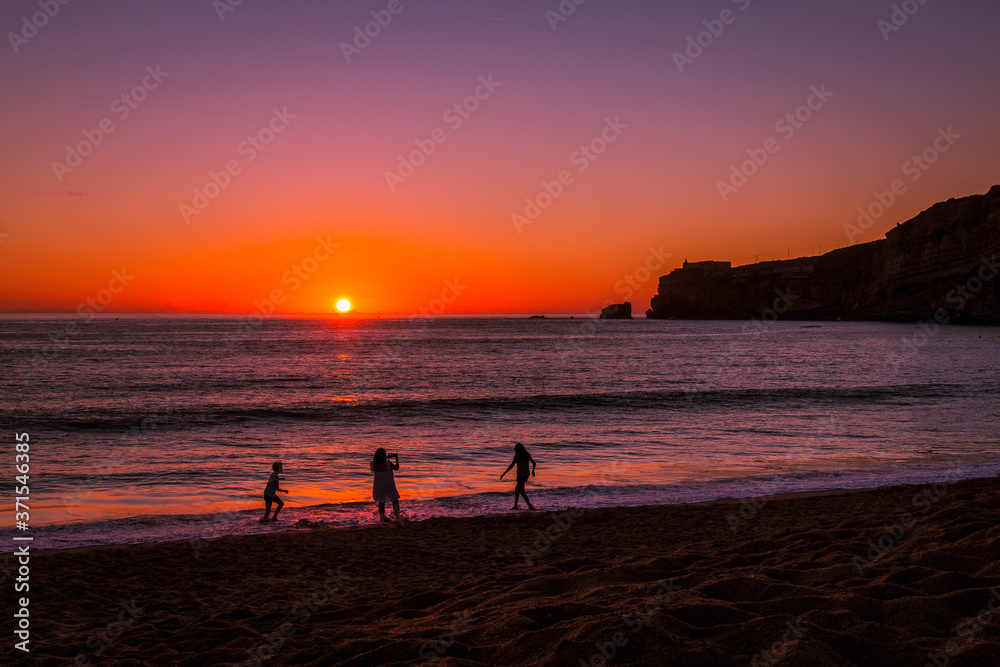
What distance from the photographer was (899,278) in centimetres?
12325

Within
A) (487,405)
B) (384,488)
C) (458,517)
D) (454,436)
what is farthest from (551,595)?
(487,405)

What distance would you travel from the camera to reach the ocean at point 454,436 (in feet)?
46.4

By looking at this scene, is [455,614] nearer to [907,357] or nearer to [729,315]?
[907,357]

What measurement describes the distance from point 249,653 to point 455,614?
6.06 feet

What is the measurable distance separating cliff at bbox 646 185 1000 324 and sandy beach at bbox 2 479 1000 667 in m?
117

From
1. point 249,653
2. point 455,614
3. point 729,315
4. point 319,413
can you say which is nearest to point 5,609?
point 249,653

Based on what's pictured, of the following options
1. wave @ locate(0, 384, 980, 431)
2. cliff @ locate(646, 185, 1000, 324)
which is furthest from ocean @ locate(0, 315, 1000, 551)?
cliff @ locate(646, 185, 1000, 324)

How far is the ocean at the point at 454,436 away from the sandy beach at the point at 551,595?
9.14 feet

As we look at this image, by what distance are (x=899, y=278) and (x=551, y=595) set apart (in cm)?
14286

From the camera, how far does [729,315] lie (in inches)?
7554

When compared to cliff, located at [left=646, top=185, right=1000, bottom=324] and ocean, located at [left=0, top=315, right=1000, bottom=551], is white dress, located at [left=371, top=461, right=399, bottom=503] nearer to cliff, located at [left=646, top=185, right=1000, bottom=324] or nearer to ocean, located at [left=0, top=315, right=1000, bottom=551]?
ocean, located at [left=0, top=315, right=1000, bottom=551]

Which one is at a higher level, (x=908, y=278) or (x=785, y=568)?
(x=908, y=278)

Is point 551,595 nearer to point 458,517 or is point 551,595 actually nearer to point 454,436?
point 458,517

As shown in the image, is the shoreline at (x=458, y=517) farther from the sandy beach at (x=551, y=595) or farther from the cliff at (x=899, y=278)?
the cliff at (x=899, y=278)
